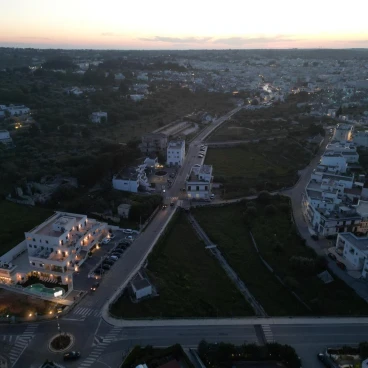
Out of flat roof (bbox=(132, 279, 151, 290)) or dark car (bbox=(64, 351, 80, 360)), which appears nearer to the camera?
dark car (bbox=(64, 351, 80, 360))

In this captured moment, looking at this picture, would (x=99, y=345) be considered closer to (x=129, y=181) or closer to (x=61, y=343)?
(x=61, y=343)

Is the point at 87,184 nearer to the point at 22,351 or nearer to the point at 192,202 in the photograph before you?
the point at 192,202

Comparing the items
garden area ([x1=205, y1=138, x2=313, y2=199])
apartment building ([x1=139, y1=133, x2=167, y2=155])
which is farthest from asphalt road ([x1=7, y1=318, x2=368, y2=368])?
apartment building ([x1=139, y1=133, x2=167, y2=155])

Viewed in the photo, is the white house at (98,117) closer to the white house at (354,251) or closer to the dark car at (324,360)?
the white house at (354,251)

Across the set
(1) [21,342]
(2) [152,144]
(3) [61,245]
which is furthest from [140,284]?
(2) [152,144]

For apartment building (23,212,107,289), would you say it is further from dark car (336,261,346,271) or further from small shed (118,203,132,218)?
dark car (336,261,346,271)

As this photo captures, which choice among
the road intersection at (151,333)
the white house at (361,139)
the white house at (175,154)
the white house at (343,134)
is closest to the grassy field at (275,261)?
the road intersection at (151,333)
